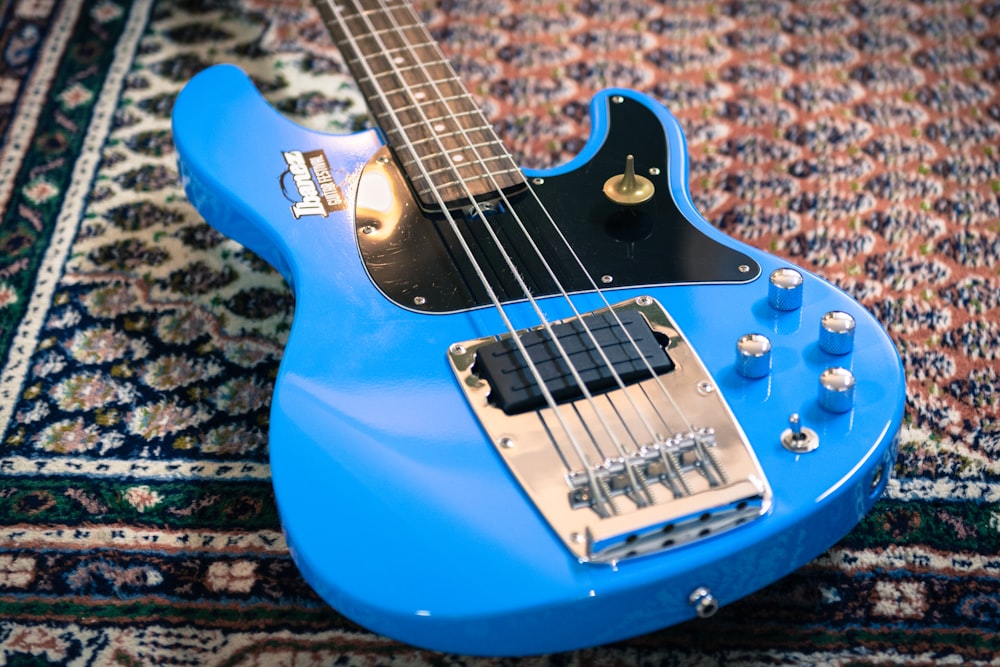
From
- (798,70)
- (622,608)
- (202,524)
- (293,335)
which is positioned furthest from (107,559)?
(798,70)

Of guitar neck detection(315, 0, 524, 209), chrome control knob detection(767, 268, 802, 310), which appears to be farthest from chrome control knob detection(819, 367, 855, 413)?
guitar neck detection(315, 0, 524, 209)

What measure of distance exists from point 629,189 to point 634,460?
38 centimetres

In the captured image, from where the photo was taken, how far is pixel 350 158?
125 cm

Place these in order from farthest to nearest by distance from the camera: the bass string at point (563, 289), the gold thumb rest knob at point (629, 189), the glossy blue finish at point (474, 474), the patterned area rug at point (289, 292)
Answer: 1. the gold thumb rest knob at point (629, 189)
2. the patterned area rug at point (289, 292)
3. the bass string at point (563, 289)
4. the glossy blue finish at point (474, 474)

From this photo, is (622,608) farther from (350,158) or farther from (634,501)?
(350,158)

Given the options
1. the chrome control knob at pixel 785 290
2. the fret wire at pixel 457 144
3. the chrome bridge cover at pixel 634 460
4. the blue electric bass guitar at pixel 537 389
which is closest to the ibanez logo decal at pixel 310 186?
the blue electric bass guitar at pixel 537 389

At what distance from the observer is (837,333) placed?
0.95 meters

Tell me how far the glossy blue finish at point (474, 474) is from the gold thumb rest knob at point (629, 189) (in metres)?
0.08

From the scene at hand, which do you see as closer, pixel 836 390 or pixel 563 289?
pixel 836 390

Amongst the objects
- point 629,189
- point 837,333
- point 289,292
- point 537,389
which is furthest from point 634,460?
point 289,292

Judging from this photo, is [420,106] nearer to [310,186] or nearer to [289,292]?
[310,186]

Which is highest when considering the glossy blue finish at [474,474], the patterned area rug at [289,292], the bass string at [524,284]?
the bass string at [524,284]

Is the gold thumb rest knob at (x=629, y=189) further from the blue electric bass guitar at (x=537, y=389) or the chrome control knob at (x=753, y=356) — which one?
the chrome control knob at (x=753, y=356)

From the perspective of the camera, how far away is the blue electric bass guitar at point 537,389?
2.73 feet
